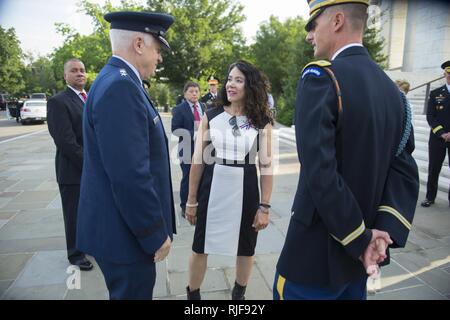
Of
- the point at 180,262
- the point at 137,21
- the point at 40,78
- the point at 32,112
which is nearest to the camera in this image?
the point at 137,21

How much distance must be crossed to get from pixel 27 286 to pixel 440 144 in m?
5.70

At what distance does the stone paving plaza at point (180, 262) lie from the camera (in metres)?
2.82

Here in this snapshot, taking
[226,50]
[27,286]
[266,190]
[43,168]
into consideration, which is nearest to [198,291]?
[266,190]

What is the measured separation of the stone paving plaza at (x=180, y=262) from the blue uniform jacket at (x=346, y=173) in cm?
142

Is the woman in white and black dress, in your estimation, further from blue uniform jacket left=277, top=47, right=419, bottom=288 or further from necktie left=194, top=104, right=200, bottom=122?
necktie left=194, top=104, right=200, bottom=122

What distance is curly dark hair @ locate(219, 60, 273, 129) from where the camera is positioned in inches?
97.5

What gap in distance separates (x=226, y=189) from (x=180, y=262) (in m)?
1.33

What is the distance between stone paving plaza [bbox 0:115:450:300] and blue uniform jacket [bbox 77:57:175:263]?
4.27ft

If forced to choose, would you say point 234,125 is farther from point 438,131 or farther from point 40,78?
point 40,78

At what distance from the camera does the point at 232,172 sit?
2.44 meters

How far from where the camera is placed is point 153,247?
5.29ft

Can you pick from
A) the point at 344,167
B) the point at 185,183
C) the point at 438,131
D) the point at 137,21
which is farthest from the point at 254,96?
the point at 438,131

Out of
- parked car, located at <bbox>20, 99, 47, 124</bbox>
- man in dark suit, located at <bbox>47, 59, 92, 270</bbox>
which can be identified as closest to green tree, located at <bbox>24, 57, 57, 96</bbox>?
parked car, located at <bbox>20, 99, 47, 124</bbox>

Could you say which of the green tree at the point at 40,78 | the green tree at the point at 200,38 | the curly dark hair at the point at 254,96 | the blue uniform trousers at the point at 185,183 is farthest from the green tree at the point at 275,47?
the green tree at the point at 40,78
